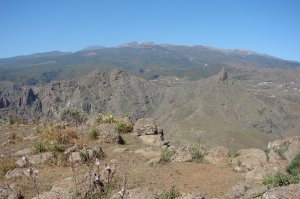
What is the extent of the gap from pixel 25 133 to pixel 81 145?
5.86m

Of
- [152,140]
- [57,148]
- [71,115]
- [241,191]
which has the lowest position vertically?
[71,115]

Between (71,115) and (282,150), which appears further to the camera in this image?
(71,115)

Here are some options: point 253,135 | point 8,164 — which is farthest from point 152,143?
point 253,135

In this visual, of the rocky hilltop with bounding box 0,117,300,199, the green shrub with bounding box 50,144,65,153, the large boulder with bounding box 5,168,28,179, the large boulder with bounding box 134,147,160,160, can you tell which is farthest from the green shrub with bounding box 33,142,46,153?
the large boulder with bounding box 134,147,160,160

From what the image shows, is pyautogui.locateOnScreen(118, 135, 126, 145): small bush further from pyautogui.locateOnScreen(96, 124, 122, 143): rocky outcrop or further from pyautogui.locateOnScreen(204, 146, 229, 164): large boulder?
pyautogui.locateOnScreen(204, 146, 229, 164): large boulder

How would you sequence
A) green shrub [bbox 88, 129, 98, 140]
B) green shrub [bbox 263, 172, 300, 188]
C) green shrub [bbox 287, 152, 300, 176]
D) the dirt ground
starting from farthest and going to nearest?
green shrub [bbox 88, 129, 98, 140] < green shrub [bbox 287, 152, 300, 176] < the dirt ground < green shrub [bbox 263, 172, 300, 188]

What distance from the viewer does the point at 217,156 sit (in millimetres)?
15000

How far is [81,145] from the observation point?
50.9 ft

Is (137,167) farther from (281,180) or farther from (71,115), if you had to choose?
(71,115)

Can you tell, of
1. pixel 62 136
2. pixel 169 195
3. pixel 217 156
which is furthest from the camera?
pixel 62 136

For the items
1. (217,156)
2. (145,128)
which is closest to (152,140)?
(145,128)

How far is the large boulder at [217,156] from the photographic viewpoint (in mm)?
14653

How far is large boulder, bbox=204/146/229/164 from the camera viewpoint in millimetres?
14653

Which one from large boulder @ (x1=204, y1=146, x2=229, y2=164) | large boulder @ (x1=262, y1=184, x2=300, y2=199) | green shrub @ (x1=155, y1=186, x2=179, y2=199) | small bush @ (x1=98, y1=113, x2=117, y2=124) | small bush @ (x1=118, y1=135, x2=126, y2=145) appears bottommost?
small bush @ (x1=118, y1=135, x2=126, y2=145)
